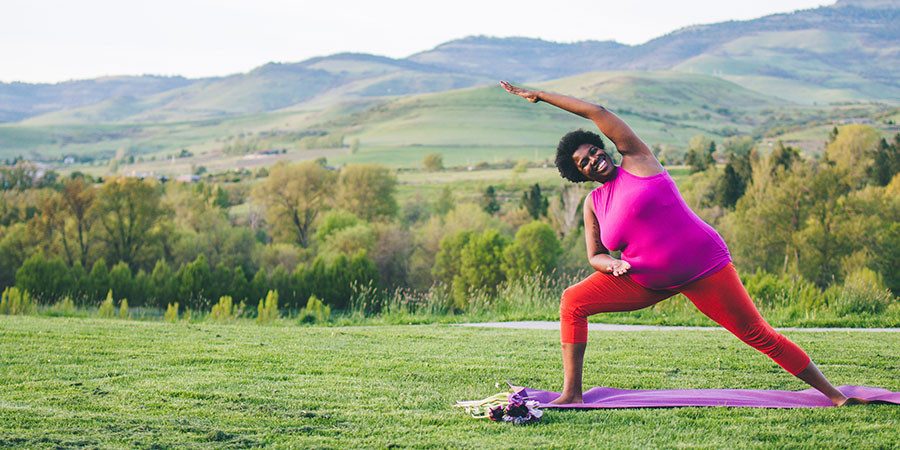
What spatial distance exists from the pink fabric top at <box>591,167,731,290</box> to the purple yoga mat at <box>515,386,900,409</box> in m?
0.91

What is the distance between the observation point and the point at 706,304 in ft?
24.0

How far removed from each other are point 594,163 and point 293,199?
264 ft

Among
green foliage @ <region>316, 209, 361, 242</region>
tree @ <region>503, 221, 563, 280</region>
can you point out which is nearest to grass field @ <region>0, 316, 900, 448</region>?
tree @ <region>503, 221, 563, 280</region>

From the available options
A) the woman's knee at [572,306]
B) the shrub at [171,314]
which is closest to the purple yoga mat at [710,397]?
the woman's knee at [572,306]

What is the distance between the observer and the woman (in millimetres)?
7098

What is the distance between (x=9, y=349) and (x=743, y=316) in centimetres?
712

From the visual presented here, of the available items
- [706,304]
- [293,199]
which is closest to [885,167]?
[293,199]

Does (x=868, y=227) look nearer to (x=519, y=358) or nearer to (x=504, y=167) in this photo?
(x=519, y=358)

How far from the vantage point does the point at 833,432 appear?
6531 mm

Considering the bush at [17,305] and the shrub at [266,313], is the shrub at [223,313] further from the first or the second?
the bush at [17,305]

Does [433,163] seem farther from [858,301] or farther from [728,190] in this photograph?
[858,301]

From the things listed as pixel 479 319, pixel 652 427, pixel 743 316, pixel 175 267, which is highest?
pixel 743 316

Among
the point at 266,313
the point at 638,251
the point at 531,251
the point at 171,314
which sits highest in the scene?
the point at 638,251

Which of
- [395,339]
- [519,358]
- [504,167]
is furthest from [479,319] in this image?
[504,167]
